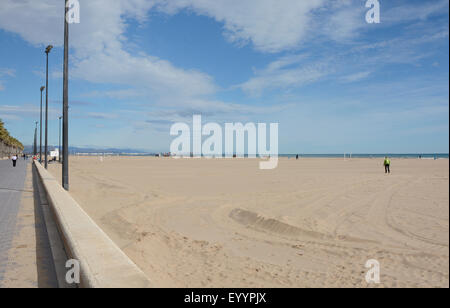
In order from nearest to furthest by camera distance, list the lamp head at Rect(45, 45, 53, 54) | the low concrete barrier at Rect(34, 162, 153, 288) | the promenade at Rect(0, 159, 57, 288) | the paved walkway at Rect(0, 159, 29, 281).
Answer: the low concrete barrier at Rect(34, 162, 153, 288) → the promenade at Rect(0, 159, 57, 288) → the paved walkway at Rect(0, 159, 29, 281) → the lamp head at Rect(45, 45, 53, 54)

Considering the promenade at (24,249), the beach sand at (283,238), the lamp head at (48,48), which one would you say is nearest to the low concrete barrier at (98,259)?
the promenade at (24,249)

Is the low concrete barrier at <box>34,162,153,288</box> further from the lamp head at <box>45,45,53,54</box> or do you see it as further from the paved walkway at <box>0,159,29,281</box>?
the lamp head at <box>45,45,53,54</box>

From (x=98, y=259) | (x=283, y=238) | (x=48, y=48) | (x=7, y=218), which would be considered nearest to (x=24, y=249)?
(x=98, y=259)

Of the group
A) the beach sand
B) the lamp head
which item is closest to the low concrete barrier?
the beach sand

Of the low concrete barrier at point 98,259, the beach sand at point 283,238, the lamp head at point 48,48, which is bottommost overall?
the beach sand at point 283,238

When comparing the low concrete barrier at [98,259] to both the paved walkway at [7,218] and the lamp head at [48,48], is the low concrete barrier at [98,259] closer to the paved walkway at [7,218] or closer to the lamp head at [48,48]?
the paved walkway at [7,218]

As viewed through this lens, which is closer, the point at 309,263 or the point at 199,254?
the point at 309,263

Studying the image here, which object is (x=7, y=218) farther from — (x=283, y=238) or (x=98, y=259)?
(x=283, y=238)

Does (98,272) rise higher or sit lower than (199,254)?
higher

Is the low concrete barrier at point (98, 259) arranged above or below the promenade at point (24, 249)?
above

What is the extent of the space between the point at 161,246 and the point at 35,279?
2.62 m
